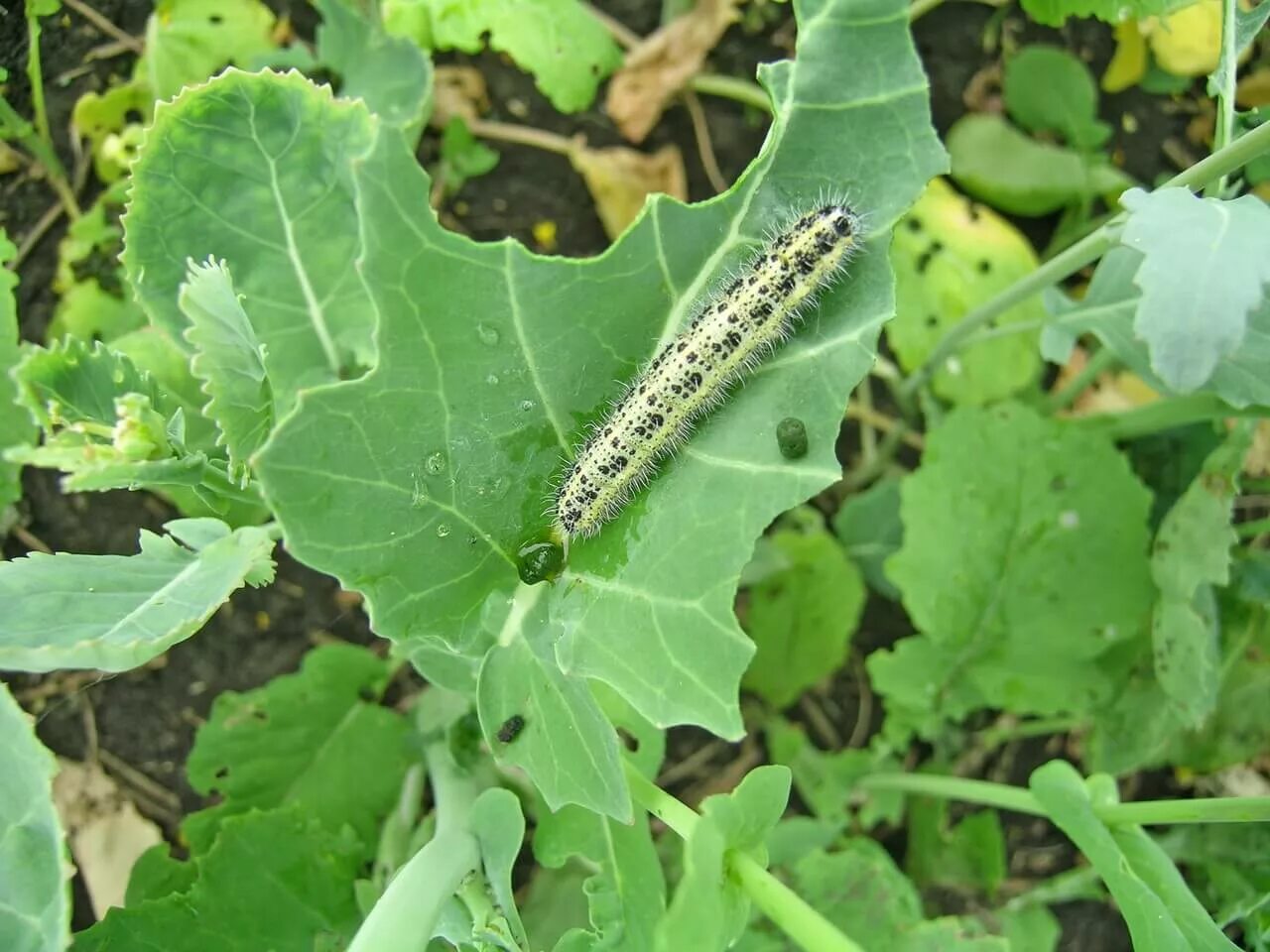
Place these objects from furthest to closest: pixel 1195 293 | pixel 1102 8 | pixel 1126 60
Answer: pixel 1126 60
pixel 1102 8
pixel 1195 293

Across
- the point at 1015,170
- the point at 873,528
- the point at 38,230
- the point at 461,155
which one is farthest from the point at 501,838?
the point at 1015,170

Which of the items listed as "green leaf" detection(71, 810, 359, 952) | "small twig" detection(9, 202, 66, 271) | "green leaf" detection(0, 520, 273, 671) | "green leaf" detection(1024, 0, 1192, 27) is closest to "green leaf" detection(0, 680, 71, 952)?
"green leaf" detection(0, 520, 273, 671)

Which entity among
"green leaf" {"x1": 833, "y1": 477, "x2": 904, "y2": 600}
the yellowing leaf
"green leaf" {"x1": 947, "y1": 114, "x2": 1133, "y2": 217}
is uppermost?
the yellowing leaf

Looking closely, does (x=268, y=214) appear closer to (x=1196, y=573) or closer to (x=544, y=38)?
(x=544, y=38)

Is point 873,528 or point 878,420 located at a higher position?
point 878,420

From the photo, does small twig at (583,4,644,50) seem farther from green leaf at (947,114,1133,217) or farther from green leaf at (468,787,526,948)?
green leaf at (468,787,526,948)

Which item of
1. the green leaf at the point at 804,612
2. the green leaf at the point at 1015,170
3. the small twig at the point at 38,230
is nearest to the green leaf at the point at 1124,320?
the green leaf at the point at 804,612
